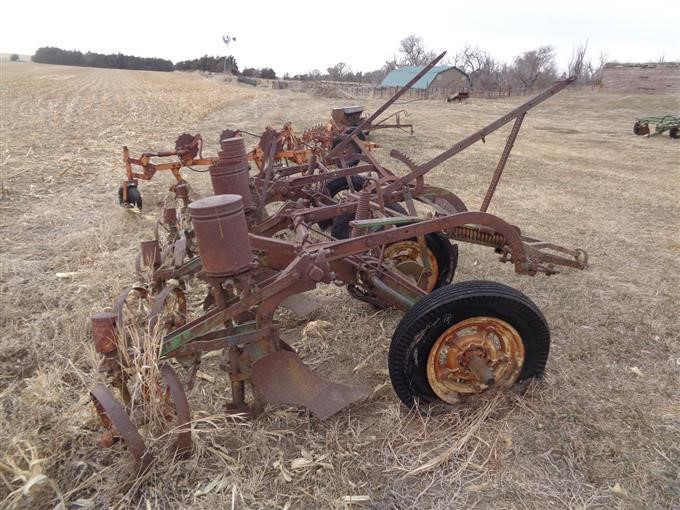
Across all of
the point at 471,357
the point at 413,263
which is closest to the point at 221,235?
the point at 471,357

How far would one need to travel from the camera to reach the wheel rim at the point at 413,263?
3.58 metres

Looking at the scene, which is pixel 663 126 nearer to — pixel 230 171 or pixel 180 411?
Answer: pixel 230 171

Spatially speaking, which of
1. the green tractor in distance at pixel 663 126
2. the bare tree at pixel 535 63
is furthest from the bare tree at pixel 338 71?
the green tractor in distance at pixel 663 126

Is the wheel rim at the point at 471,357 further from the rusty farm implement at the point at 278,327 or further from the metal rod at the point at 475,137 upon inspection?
the metal rod at the point at 475,137

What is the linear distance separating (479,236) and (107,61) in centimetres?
8927

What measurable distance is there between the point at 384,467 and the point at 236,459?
0.77 meters

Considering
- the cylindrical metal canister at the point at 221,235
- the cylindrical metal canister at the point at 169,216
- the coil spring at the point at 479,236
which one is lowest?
the cylindrical metal canister at the point at 169,216

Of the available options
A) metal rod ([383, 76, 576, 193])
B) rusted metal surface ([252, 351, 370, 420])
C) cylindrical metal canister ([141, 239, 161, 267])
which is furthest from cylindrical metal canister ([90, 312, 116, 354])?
metal rod ([383, 76, 576, 193])

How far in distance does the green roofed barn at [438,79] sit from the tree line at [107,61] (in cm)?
5060

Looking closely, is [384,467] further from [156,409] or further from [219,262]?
[219,262]

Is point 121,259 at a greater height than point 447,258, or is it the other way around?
point 447,258

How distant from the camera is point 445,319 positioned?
2453 millimetres

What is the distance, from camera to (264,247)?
9.18 ft

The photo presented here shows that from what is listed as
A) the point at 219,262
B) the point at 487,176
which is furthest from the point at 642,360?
the point at 487,176
